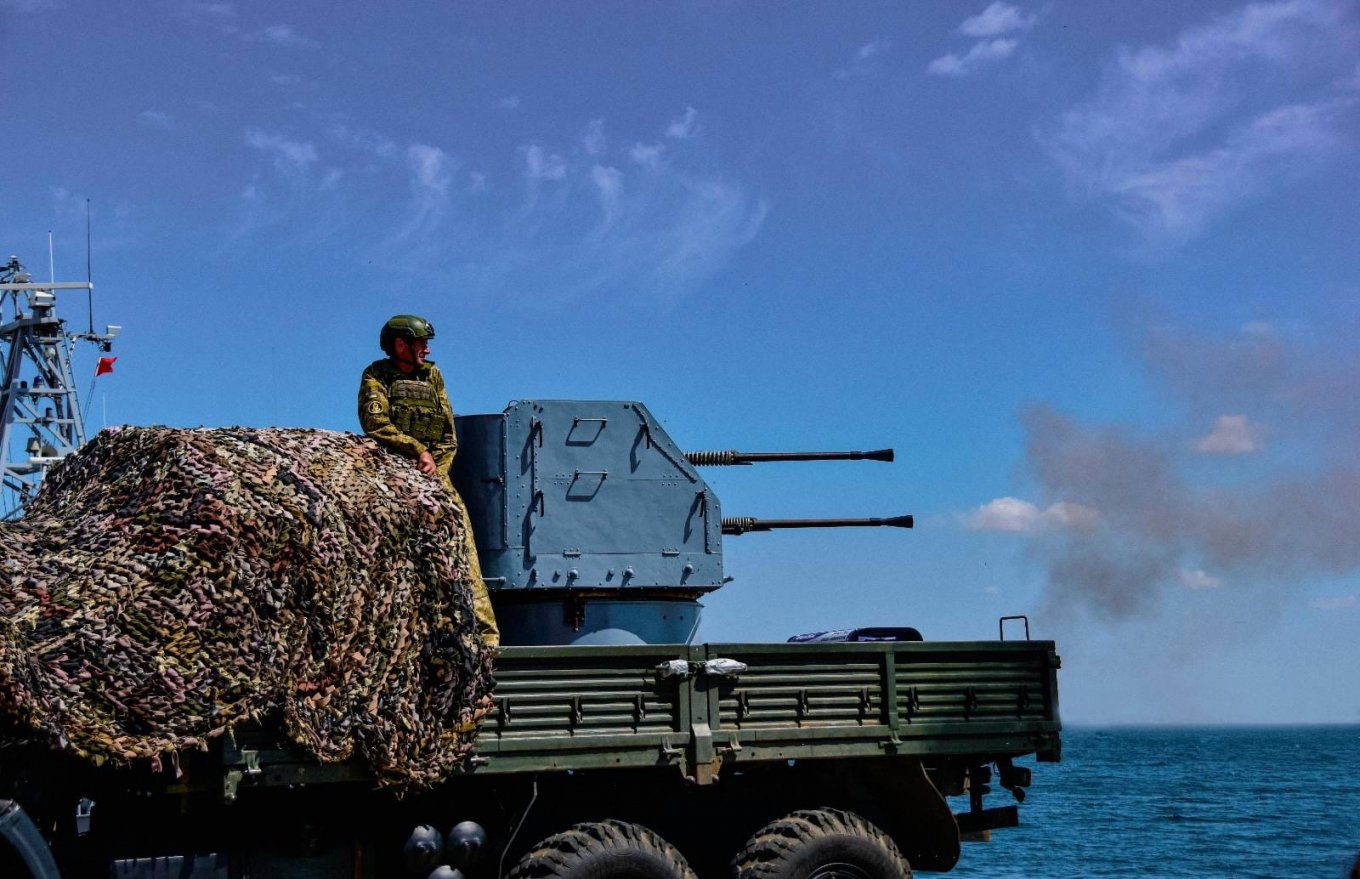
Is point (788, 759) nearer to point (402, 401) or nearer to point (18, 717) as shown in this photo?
point (402, 401)

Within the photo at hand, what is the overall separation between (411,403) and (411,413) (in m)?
0.06

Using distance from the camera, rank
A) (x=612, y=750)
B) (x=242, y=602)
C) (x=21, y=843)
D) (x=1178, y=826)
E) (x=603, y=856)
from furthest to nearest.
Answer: (x=1178, y=826), (x=612, y=750), (x=603, y=856), (x=242, y=602), (x=21, y=843)

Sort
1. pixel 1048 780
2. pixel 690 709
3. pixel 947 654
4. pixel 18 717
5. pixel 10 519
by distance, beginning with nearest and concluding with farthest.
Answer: pixel 18 717
pixel 10 519
pixel 690 709
pixel 947 654
pixel 1048 780

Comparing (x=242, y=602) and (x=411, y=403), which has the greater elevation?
(x=411, y=403)

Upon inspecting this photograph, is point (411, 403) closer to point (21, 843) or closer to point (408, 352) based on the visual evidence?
point (408, 352)

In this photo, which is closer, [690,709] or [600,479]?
[690,709]

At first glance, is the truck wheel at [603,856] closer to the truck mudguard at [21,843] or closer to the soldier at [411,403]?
the soldier at [411,403]

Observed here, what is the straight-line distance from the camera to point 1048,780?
70500mm

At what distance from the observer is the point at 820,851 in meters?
9.60

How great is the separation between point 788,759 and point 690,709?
0.74 metres

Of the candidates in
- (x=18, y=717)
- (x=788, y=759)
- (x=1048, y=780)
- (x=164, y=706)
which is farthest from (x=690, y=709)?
(x=1048, y=780)

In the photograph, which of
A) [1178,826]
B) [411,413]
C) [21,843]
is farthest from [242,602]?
[1178,826]

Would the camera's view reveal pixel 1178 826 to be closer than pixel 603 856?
No

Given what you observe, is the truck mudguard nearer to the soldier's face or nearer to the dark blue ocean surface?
the soldier's face
